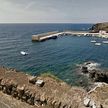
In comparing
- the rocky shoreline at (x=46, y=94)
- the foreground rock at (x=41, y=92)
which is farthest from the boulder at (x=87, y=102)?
the foreground rock at (x=41, y=92)

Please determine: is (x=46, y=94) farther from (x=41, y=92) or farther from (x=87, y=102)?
(x=87, y=102)

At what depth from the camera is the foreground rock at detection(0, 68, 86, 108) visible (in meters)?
20.6

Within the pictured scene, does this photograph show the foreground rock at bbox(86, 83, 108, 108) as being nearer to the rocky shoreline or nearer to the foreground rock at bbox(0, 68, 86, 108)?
the rocky shoreline

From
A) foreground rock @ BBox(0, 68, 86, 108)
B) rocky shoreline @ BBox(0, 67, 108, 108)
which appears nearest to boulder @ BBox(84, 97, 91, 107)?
rocky shoreline @ BBox(0, 67, 108, 108)

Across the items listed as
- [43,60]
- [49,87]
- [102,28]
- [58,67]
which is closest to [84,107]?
[49,87]

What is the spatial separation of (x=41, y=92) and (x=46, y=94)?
2.22ft

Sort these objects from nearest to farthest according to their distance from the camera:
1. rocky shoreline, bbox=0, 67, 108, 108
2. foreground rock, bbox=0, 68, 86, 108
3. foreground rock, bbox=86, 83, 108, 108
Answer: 1. foreground rock, bbox=86, 83, 108, 108
2. rocky shoreline, bbox=0, 67, 108, 108
3. foreground rock, bbox=0, 68, 86, 108

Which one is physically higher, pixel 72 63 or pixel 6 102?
pixel 6 102

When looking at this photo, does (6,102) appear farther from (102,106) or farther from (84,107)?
(102,106)

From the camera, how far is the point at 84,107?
19.1 m

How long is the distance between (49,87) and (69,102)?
3.45 metres

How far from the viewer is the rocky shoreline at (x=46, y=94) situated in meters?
20.3

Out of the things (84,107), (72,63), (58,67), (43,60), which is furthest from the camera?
(43,60)

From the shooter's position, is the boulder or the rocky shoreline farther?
the rocky shoreline
